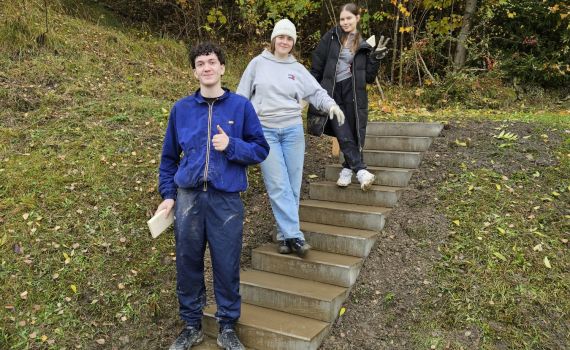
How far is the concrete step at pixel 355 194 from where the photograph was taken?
495cm

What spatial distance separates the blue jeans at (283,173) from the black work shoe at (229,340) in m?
1.03

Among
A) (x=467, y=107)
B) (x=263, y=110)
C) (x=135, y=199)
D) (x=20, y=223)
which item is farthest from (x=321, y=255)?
(x=467, y=107)

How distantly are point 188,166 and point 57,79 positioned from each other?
4.76 metres

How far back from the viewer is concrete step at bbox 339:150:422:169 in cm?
546

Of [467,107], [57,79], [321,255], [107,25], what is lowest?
[321,255]

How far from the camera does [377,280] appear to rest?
4.20 meters

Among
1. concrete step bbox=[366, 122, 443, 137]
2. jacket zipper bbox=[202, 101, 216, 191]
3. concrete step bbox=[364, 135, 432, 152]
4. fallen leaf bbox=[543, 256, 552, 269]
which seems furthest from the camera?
concrete step bbox=[366, 122, 443, 137]

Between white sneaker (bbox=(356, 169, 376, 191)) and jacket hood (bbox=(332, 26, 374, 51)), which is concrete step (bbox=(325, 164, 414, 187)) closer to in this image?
white sneaker (bbox=(356, 169, 376, 191))

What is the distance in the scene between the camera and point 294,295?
3930 mm

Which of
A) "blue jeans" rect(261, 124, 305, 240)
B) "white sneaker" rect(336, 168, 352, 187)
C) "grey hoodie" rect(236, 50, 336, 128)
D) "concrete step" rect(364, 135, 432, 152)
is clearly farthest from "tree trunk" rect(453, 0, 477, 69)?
"blue jeans" rect(261, 124, 305, 240)

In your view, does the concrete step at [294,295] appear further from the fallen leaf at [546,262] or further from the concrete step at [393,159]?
the concrete step at [393,159]

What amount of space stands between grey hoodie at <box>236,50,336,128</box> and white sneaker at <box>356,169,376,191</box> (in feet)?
2.89

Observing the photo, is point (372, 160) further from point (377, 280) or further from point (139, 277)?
point (139, 277)

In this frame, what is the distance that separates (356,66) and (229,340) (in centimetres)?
286
